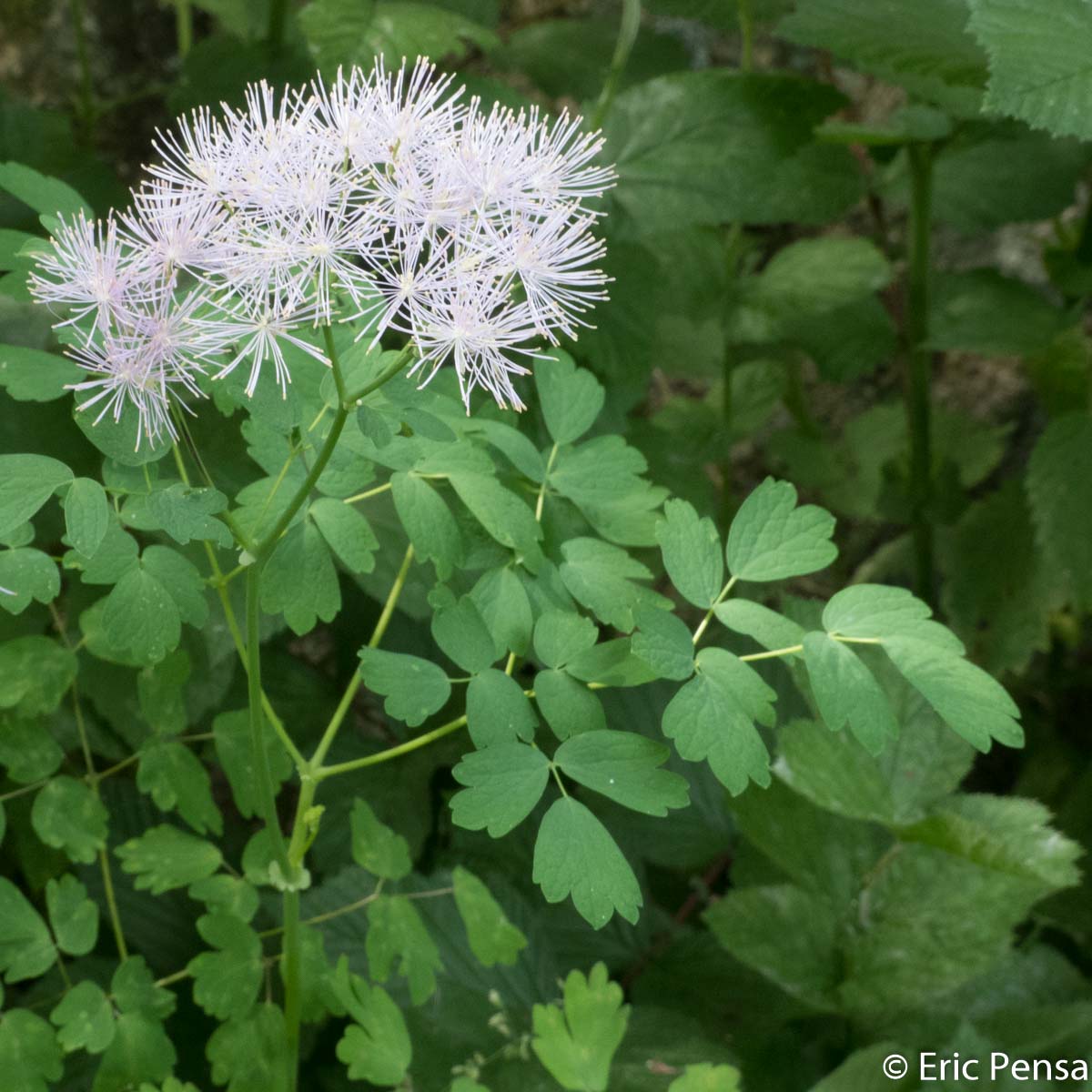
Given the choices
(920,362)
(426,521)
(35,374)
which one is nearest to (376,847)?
(426,521)

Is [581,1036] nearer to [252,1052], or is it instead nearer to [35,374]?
[252,1052]

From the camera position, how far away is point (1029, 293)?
140 cm

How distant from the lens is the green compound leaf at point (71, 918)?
76 centimetres

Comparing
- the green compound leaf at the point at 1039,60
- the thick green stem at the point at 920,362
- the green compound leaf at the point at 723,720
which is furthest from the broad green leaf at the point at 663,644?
the thick green stem at the point at 920,362

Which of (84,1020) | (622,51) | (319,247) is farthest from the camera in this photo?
(622,51)

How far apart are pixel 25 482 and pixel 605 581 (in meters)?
0.31

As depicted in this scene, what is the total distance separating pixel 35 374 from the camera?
1.99 ft

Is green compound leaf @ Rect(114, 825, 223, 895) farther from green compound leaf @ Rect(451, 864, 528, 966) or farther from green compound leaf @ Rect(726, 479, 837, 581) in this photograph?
green compound leaf @ Rect(726, 479, 837, 581)

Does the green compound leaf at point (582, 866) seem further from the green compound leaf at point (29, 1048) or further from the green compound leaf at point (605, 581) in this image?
the green compound leaf at point (29, 1048)

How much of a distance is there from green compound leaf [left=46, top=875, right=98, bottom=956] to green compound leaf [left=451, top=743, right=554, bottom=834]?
1.05 feet

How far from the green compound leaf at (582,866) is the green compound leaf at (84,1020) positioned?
0.35 metres

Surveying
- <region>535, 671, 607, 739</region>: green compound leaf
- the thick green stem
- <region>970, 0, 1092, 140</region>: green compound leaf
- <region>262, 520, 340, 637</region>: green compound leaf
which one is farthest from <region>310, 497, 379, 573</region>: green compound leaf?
the thick green stem

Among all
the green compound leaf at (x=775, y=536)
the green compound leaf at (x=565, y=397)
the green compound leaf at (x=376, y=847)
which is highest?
the green compound leaf at (x=565, y=397)

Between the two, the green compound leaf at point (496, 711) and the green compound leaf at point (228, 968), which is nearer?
the green compound leaf at point (496, 711)
